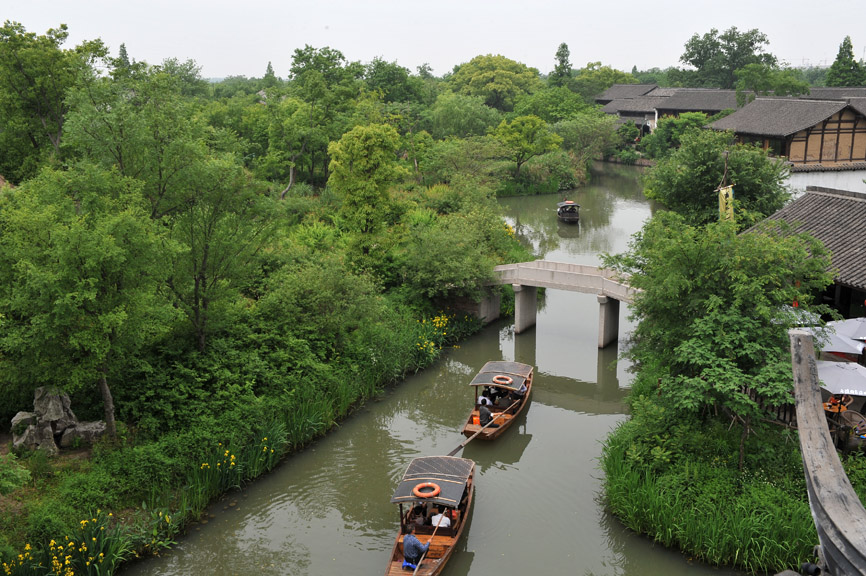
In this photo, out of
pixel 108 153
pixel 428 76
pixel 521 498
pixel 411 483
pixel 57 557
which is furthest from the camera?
pixel 428 76

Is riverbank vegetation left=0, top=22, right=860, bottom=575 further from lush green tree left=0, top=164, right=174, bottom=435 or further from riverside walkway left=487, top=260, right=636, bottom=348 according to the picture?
riverside walkway left=487, top=260, right=636, bottom=348

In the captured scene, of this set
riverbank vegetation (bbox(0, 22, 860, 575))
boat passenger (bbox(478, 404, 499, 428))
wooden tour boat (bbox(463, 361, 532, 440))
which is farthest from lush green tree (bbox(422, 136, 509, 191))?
boat passenger (bbox(478, 404, 499, 428))

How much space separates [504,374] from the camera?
2116 centimetres

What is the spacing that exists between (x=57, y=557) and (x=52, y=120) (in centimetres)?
2136

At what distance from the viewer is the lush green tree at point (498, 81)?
85.3 m

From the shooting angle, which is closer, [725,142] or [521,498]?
[521,498]

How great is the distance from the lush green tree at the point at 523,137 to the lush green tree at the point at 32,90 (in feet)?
103

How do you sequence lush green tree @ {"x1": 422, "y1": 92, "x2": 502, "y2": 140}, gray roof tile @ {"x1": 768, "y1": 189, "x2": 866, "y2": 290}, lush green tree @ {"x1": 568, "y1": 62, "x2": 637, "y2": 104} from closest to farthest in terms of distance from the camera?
gray roof tile @ {"x1": 768, "y1": 189, "x2": 866, "y2": 290} < lush green tree @ {"x1": 422, "y1": 92, "x2": 502, "y2": 140} < lush green tree @ {"x1": 568, "y1": 62, "x2": 637, "y2": 104}

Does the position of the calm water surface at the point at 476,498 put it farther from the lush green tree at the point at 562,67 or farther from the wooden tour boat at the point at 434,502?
the lush green tree at the point at 562,67

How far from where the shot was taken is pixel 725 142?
28.0m

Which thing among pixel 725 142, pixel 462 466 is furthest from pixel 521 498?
pixel 725 142

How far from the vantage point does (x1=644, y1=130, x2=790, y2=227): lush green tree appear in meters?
26.1

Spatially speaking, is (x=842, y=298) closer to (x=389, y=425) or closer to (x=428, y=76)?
A: (x=389, y=425)

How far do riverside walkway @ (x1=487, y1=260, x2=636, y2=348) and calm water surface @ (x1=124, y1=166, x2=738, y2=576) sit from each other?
101cm
